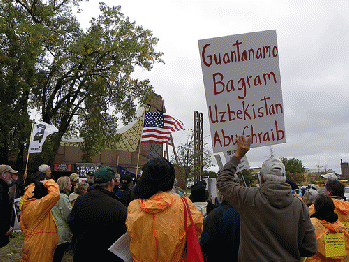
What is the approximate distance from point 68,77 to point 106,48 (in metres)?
2.97

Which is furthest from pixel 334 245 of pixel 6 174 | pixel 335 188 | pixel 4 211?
pixel 6 174

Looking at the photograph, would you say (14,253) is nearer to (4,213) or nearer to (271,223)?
(4,213)

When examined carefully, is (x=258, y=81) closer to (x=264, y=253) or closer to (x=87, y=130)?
(x=264, y=253)

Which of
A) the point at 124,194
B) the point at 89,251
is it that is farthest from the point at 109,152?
the point at 89,251

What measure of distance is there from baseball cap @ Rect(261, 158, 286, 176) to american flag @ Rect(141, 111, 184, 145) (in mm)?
11467

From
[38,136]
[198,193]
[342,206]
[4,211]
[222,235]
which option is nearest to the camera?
[222,235]

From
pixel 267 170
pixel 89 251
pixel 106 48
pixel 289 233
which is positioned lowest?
pixel 89 251

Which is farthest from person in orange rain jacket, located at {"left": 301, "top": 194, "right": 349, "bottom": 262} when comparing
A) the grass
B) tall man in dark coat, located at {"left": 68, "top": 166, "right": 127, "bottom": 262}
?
the grass

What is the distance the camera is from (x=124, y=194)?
656cm

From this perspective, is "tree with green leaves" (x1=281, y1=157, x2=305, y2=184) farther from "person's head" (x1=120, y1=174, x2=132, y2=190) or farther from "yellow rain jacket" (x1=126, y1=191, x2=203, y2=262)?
"yellow rain jacket" (x1=126, y1=191, x2=203, y2=262)

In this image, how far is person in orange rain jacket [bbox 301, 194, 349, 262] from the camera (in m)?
4.02

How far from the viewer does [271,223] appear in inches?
103

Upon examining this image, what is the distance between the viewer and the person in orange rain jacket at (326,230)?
158 inches

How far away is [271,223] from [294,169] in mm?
74072
